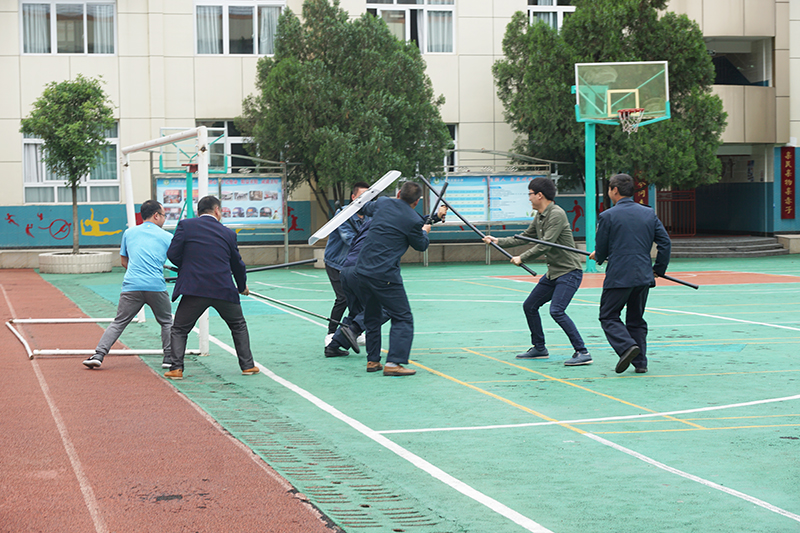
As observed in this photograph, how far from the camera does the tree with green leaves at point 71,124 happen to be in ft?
75.2

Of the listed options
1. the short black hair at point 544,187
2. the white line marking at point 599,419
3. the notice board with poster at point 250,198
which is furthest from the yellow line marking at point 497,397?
the notice board with poster at point 250,198

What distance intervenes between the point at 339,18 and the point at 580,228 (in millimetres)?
10725

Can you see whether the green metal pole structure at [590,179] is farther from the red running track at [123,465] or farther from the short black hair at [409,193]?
the red running track at [123,465]

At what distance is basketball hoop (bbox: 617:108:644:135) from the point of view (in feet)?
76.5

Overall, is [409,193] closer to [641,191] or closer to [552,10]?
[641,191]

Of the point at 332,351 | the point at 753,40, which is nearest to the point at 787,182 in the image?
the point at 753,40

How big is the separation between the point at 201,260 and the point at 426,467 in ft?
12.5

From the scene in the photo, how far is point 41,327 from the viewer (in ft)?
42.5

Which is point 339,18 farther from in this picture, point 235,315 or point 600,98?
point 235,315

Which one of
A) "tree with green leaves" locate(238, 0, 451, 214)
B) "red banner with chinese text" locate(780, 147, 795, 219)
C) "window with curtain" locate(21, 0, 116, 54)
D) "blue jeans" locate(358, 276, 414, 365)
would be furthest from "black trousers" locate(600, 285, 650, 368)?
"red banner with chinese text" locate(780, 147, 795, 219)

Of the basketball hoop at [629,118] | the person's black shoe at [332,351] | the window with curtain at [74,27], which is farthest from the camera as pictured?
the window with curtain at [74,27]

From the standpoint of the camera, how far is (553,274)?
9.69 metres

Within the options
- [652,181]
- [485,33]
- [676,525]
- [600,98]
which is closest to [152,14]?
[485,33]

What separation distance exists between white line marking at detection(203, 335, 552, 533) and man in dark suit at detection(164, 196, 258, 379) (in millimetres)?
988
